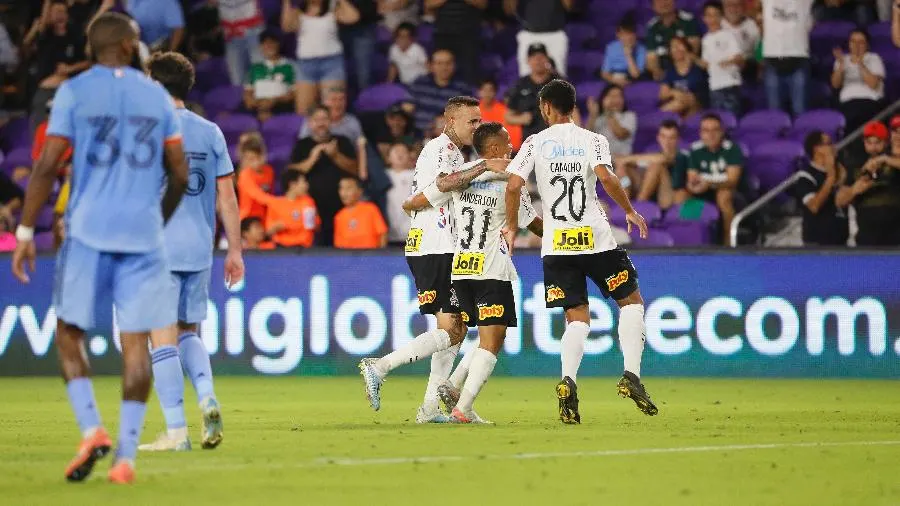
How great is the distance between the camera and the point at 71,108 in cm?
774

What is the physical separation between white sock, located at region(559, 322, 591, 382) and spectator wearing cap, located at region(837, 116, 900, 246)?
21.8 feet

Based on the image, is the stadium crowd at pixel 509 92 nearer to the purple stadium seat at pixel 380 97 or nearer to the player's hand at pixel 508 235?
the purple stadium seat at pixel 380 97

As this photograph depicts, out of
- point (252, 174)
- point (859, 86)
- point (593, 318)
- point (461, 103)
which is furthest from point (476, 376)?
point (859, 86)

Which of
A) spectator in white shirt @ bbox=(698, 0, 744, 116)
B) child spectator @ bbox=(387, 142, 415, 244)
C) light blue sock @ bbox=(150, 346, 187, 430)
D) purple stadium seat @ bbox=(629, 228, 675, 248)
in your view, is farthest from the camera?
Answer: spectator in white shirt @ bbox=(698, 0, 744, 116)

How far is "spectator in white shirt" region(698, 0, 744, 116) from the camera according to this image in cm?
2025

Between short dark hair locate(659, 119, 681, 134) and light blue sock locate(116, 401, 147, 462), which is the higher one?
short dark hair locate(659, 119, 681, 134)

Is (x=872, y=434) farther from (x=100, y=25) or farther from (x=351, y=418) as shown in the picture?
(x=100, y=25)

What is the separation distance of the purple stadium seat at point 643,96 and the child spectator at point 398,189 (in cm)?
299

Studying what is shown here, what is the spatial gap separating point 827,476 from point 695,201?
10472 millimetres

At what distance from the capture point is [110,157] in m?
7.77

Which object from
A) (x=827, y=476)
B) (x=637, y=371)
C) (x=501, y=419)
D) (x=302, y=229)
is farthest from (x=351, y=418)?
(x=302, y=229)

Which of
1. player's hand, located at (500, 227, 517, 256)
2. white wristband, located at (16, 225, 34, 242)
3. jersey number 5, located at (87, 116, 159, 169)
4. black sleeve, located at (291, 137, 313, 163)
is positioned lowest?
player's hand, located at (500, 227, 517, 256)

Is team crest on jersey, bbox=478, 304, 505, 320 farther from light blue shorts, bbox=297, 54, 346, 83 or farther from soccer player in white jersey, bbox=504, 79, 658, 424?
light blue shorts, bbox=297, 54, 346, 83

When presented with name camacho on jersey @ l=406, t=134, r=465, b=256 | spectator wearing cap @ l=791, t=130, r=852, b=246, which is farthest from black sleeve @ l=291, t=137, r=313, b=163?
name camacho on jersey @ l=406, t=134, r=465, b=256
